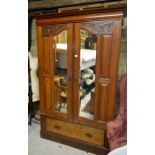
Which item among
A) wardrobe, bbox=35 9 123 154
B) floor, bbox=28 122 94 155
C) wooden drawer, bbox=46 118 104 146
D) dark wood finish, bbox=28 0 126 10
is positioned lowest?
floor, bbox=28 122 94 155

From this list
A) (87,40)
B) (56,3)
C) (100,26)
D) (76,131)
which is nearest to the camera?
(100,26)

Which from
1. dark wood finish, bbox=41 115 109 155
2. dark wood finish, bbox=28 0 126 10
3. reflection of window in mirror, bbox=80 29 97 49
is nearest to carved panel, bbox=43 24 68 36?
reflection of window in mirror, bbox=80 29 97 49

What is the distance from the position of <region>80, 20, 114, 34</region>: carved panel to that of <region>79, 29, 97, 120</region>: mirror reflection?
0.20 ft

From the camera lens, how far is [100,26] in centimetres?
192

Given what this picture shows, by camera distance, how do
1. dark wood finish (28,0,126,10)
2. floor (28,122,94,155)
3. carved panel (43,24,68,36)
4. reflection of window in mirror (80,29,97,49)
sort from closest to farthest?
reflection of window in mirror (80,29,97,49) < carved panel (43,24,68,36) < floor (28,122,94,155) < dark wood finish (28,0,126,10)

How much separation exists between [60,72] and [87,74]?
422 millimetres

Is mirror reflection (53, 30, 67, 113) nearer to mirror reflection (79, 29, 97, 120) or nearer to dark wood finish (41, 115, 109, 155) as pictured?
mirror reflection (79, 29, 97, 120)

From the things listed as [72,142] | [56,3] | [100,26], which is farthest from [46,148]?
[56,3]

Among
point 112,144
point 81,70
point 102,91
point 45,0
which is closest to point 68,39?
point 81,70

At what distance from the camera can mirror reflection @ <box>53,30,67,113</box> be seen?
7.30 ft

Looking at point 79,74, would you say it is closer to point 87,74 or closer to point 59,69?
point 87,74

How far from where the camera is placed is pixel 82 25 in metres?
2.03
